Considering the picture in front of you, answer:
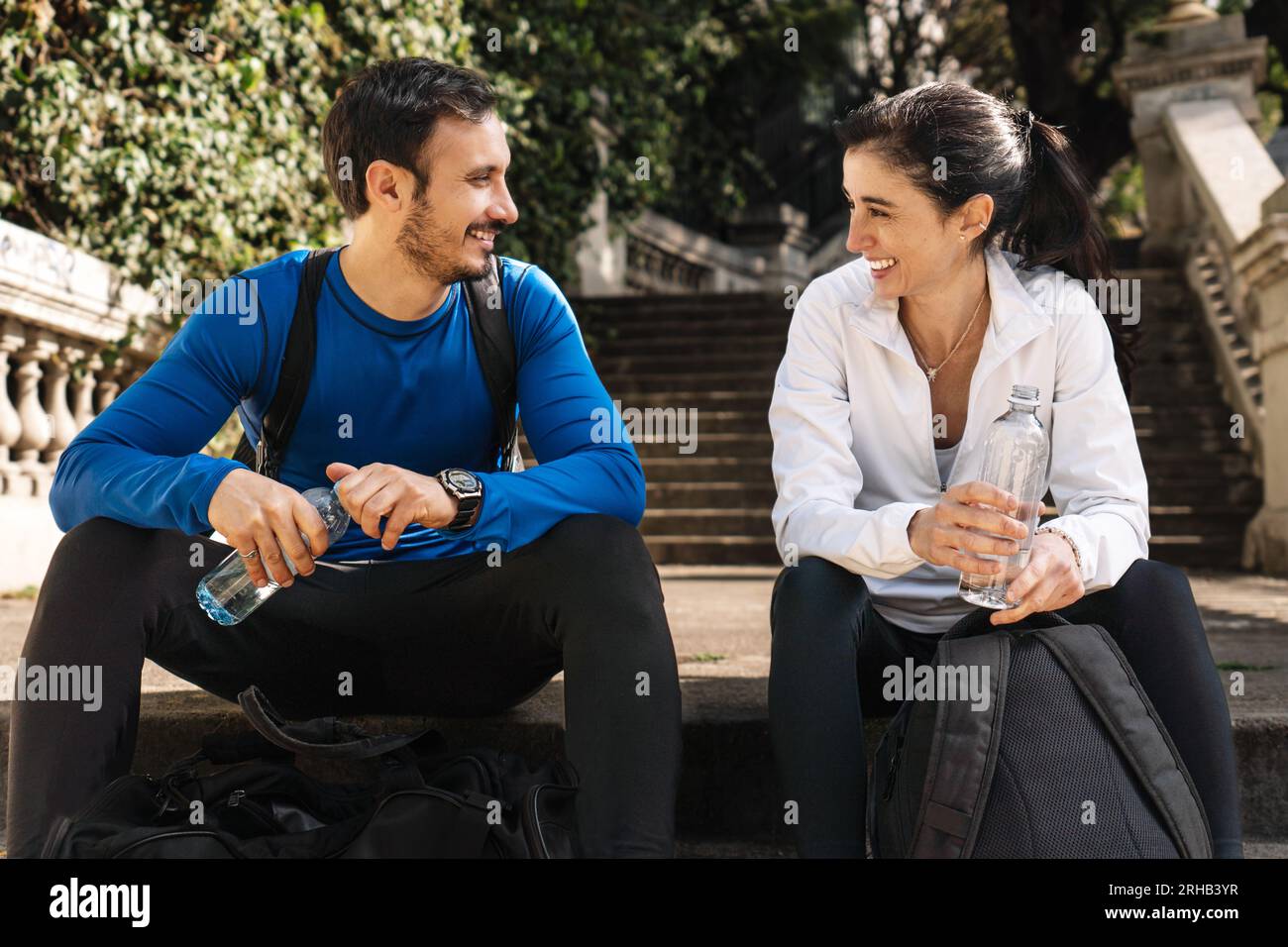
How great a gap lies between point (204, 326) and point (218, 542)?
39cm

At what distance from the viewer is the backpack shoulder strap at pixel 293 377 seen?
2264 mm

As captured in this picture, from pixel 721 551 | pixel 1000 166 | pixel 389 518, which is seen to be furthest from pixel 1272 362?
pixel 389 518

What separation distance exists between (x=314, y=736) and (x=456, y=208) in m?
0.95

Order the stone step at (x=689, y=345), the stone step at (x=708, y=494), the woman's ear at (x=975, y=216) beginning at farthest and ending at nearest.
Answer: the stone step at (x=689, y=345), the stone step at (x=708, y=494), the woman's ear at (x=975, y=216)

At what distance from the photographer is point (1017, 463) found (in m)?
2.01

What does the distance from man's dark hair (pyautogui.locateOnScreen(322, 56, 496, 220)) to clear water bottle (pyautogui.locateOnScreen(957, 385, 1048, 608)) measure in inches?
42.6

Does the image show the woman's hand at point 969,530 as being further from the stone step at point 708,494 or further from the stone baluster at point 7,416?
the stone step at point 708,494

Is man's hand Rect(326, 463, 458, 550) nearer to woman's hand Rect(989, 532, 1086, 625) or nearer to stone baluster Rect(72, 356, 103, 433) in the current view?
woman's hand Rect(989, 532, 1086, 625)

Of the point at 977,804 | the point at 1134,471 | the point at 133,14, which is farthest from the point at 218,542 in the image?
the point at 133,14

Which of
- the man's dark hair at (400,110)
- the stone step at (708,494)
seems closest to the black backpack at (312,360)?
the man's dark hair at (400,110)

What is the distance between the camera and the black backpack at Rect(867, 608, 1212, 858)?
5.67ft

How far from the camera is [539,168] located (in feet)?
27.5
